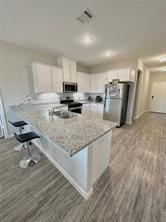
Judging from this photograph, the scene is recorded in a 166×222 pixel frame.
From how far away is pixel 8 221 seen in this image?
48.1 inches

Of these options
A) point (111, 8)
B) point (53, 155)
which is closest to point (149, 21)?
point (111, 8)

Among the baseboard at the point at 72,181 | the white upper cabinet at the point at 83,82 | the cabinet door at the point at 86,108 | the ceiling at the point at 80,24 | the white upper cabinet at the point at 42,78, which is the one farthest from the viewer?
the white upper cabinet at the point at 83,82

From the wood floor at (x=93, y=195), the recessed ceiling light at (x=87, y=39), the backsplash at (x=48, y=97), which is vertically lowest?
the wood floor at (x=93, y=195)

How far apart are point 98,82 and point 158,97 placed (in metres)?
4.86

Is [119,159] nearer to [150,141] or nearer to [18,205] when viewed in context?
[150,141]

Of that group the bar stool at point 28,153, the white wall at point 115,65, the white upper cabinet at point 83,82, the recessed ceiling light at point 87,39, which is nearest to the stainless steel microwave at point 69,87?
the white upper cabinet at point 83,82

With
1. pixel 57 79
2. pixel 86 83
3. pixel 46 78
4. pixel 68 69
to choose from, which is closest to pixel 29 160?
pixel 46 78

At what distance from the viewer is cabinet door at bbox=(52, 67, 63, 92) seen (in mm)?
3722

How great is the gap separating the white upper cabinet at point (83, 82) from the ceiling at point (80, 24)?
6.28 ft

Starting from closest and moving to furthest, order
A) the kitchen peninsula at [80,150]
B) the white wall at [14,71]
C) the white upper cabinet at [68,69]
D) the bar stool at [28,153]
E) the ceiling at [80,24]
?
the kitchen peninsula at [80,150] → the ceiling at [80,24] → the bar stool at [28,153] → the white wall at [14,71] → the white upper cabinet at [68,69]

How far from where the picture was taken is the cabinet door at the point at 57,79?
3.72 meters

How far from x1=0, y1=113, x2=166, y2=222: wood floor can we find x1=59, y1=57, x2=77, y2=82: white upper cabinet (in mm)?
3036

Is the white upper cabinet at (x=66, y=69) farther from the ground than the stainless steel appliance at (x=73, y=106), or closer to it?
farther from the ground

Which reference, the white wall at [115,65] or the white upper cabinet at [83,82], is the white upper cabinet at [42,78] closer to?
the white upper cabinet at [83,82]
